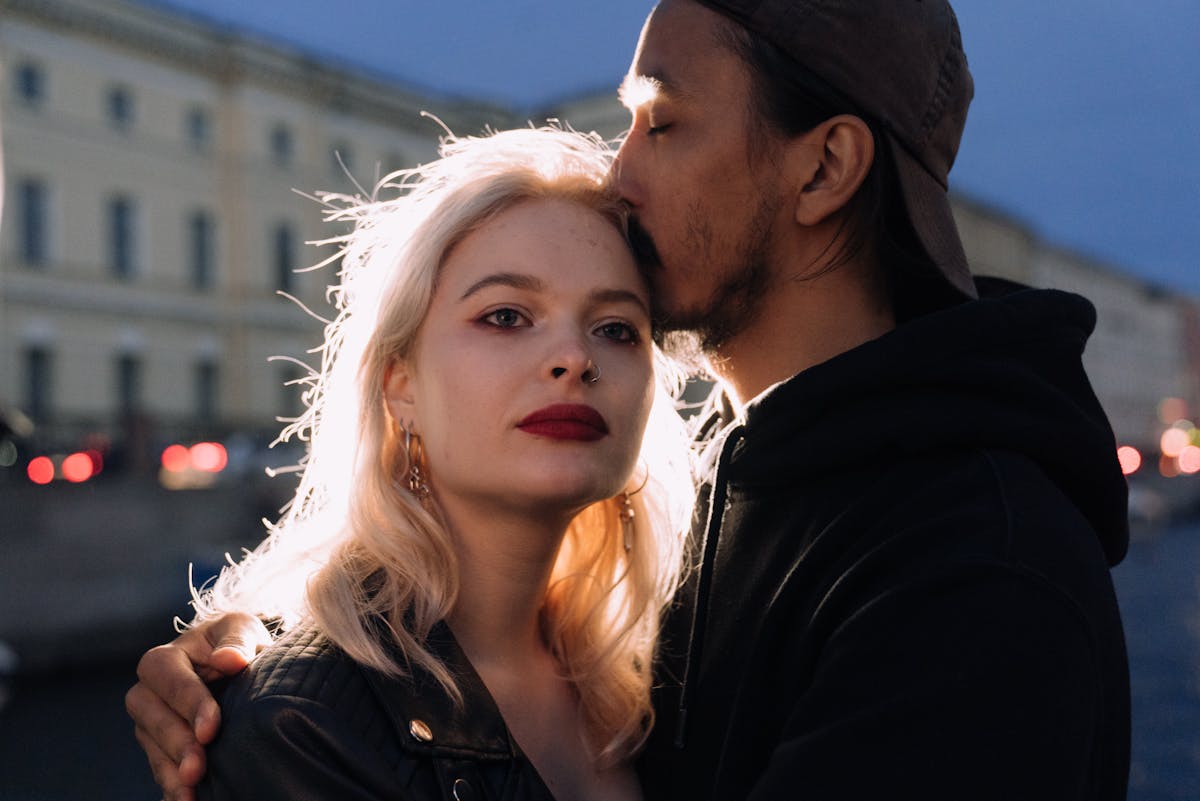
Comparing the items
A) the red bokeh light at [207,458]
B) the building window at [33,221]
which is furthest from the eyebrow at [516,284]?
the building window at [33,221]

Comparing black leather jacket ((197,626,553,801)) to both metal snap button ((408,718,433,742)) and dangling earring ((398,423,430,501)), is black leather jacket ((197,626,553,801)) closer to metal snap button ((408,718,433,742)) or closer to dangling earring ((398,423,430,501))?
metal snap button ((408,718,433,742))

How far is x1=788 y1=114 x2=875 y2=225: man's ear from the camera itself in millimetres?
2141

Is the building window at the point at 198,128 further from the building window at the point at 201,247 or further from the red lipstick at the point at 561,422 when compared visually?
the red lipstick at the point at 561,422

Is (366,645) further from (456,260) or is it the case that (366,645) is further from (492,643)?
(456,260)

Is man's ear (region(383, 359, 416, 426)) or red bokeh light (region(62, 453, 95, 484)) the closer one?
man's ear (region(383, 359, 416, 426))

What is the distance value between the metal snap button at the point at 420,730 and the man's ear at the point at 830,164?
3.47 ft

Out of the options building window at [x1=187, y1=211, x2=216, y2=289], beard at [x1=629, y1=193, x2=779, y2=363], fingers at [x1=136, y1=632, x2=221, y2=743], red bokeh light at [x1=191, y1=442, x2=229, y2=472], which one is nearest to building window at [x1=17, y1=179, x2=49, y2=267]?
building window at [x1=187, y1=211, x2=216, y2=289]

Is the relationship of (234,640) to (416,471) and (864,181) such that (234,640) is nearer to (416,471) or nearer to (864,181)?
(416,471)

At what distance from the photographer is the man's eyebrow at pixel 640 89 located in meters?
2.29

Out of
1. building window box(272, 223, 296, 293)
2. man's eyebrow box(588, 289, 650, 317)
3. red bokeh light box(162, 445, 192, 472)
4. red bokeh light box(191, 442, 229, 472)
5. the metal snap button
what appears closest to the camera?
the metal snap button

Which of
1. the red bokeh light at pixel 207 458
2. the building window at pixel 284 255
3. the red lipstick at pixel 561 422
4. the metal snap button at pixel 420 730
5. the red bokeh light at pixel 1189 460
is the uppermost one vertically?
the red lipstick at pixel 561 422

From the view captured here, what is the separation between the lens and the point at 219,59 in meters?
32.9

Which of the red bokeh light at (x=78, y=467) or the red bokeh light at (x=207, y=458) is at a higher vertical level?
the red bokeh light at (x=78, y=467)

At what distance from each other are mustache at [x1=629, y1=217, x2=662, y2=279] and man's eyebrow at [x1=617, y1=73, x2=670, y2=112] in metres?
0.22
